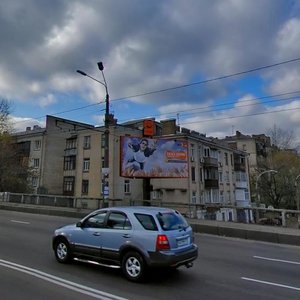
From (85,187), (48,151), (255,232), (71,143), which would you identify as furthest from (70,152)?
(255,232)

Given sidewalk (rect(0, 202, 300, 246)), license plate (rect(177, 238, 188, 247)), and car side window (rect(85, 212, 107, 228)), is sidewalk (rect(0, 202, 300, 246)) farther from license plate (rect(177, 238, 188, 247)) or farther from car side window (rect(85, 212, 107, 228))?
car side window (rect(85, 212, 107, 228))

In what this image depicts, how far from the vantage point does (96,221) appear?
874cm

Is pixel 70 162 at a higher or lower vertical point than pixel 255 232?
higher

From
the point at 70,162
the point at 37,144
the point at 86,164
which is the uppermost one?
the point at 37,144

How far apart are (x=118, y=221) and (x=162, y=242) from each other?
127 centimetres

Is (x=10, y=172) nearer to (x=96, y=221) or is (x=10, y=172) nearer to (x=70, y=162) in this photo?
(x=70, y=162)

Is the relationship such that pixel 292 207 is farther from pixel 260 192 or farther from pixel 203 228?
pixel 203 228

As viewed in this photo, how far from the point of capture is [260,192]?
6062 centimetres

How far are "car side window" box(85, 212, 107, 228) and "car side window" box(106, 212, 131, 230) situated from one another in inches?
7.7

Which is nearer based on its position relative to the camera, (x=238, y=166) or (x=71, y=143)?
(x=71, y=143)

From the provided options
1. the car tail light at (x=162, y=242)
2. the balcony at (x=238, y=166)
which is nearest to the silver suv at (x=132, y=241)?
the car tail light at (x=162, y=242)

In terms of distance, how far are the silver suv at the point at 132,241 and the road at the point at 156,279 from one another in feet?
1.07

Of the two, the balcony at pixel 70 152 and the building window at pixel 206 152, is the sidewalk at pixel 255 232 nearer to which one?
the building window at pixel 206 152

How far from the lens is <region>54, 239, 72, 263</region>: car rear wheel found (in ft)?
29.5
